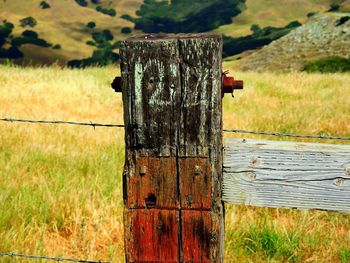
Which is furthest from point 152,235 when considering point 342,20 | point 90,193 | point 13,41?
point 13,41

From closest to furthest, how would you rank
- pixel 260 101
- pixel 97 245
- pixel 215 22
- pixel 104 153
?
1. pixel 97 245
2. pixel 104 153
3. pixel 260 101
4. pixel 215 22

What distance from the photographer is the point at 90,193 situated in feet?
13.1

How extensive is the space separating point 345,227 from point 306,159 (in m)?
2.38

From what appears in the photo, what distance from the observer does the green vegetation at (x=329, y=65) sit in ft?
67.5

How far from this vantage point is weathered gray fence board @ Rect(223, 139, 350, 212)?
1.85 m

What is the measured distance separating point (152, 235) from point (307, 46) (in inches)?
903

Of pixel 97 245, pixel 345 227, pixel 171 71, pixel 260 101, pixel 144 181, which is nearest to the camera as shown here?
pixel 171 71

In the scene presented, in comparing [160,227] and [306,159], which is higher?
[306,159]

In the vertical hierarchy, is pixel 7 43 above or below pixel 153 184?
above

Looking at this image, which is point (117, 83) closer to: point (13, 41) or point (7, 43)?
point (7, 43)

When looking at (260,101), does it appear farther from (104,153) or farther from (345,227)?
(345,227)

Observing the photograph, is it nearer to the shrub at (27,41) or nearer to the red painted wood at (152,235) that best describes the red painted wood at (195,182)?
the red painted wood at (152,235)

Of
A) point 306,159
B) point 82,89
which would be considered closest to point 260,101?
point 82,89

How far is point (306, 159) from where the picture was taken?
6.07ft
